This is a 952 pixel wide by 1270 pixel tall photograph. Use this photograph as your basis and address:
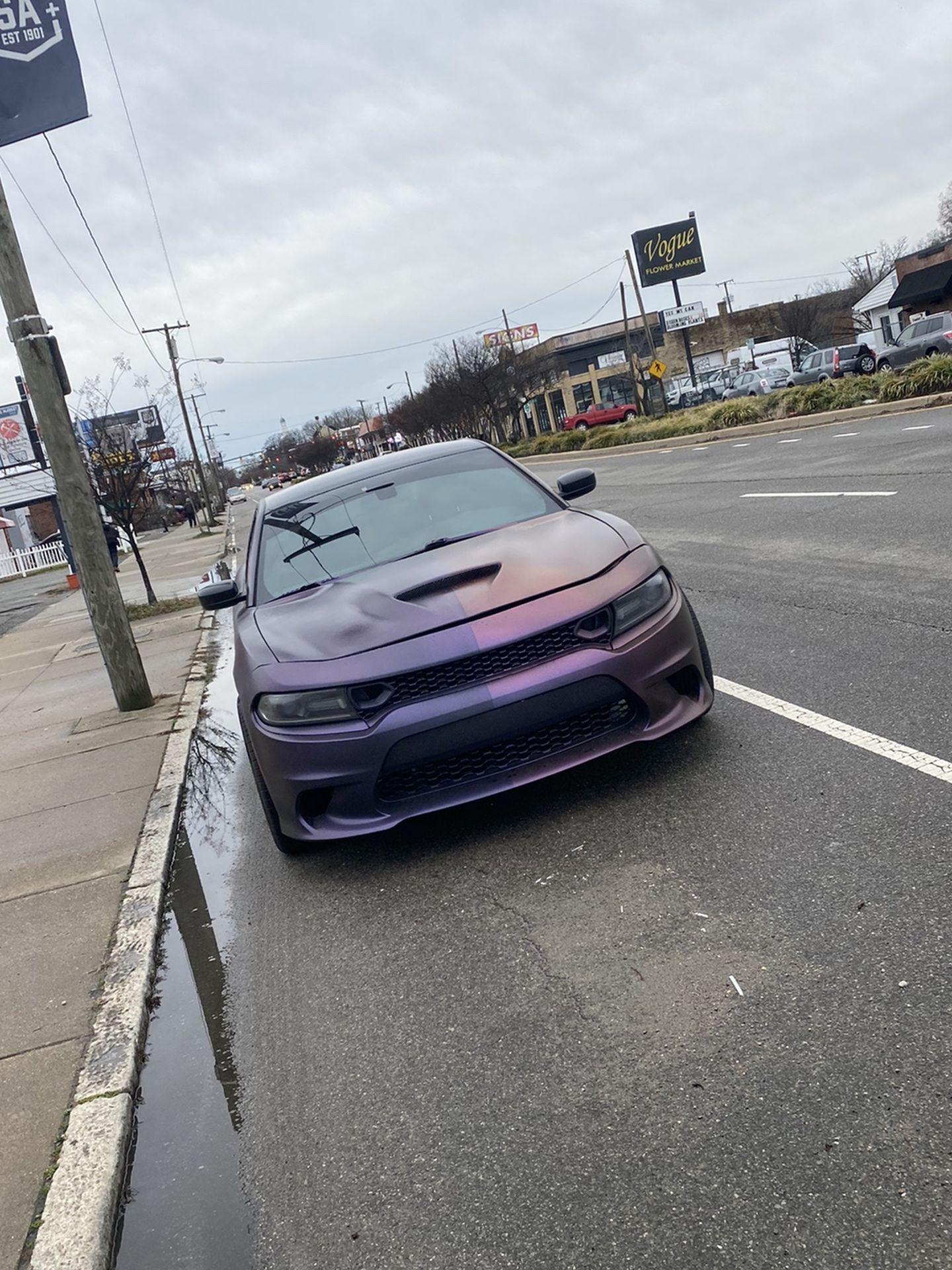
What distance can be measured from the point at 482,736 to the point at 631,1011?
1243mm

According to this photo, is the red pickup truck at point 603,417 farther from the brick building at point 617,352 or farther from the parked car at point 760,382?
the brick building at point 617,352

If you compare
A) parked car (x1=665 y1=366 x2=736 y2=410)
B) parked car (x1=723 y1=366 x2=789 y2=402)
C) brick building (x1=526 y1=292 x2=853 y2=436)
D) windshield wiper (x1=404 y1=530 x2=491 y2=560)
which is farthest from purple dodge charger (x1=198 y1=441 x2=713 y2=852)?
brick building (x1=526 y1=292 x2=853 y2=436)

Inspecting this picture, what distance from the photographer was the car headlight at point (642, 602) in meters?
4.16

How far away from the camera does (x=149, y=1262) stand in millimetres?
2529

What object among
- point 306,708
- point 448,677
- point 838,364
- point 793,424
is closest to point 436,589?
point 448,677

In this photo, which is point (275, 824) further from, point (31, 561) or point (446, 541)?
point (31, 561)

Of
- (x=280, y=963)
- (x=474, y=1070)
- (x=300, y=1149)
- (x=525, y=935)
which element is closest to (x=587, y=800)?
(x=525, y=935)

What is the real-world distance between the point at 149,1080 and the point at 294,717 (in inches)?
53.0

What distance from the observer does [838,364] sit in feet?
118

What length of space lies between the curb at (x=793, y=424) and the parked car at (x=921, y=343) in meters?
3.32

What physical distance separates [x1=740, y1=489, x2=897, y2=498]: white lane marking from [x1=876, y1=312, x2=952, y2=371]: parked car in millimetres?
13234

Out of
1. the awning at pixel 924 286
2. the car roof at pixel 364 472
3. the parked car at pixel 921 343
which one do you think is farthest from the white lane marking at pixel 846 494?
the awning at pixel 924 286

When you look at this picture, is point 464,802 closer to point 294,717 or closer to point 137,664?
point 294,717

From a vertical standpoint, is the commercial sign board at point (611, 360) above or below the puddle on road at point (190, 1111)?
above
